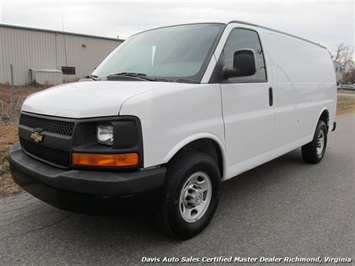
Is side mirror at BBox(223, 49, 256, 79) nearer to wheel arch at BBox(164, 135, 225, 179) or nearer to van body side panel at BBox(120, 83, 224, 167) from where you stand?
van body side panel at BBox(120, 83, 224, 167)

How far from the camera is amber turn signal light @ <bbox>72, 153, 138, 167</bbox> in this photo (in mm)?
2525

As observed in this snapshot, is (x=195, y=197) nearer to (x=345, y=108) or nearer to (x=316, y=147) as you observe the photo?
(x=316, y=147)

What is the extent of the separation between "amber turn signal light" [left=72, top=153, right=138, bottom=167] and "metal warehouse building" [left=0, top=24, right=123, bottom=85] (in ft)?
71.0

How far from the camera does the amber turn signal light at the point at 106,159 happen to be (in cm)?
253

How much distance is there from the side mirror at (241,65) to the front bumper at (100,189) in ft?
4.09

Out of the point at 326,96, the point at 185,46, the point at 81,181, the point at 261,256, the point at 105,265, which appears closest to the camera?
the point at 81,181

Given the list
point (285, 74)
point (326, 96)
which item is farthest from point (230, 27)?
point (326, 96)

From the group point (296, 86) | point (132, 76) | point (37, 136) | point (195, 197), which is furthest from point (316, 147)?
point (37, 136)

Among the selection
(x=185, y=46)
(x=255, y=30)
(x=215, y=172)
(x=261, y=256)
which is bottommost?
(x=261, y=256)

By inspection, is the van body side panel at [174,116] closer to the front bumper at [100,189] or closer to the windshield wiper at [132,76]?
the front bumper at [100,189]

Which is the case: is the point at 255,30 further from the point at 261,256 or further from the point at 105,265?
the point at 105,265

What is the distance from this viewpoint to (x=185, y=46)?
11.6ft

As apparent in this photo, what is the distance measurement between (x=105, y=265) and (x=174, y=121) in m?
1.31

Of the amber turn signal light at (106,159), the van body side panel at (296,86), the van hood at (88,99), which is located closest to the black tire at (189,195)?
the amber turn signal light at (106,159)
